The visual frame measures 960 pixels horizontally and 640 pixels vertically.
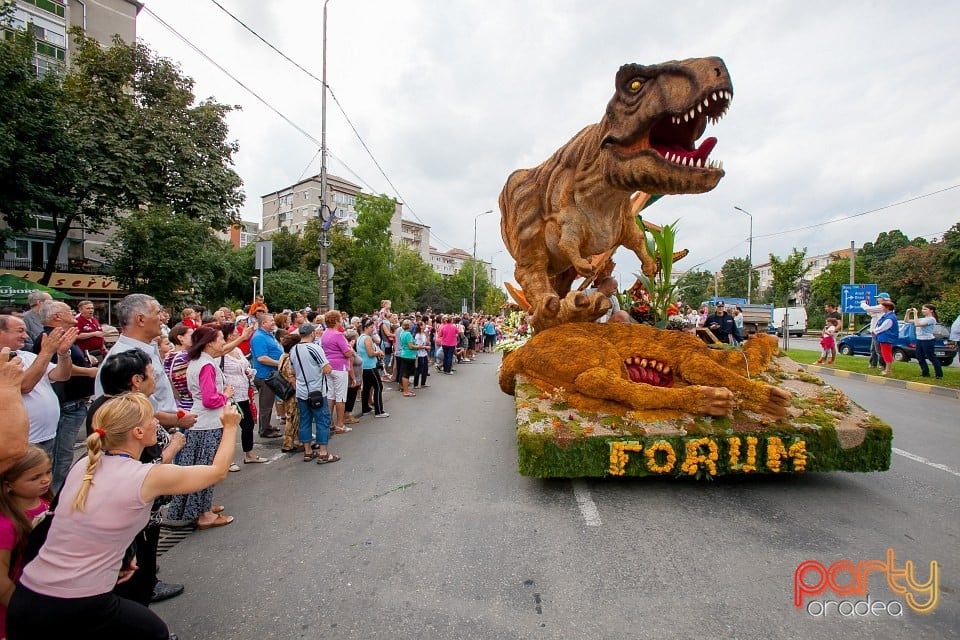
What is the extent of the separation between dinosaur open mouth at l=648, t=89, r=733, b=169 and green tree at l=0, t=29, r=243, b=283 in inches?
633

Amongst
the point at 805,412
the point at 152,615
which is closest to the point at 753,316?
the point at 805,412

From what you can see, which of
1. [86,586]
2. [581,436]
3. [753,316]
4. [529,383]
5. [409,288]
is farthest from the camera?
[409,288]

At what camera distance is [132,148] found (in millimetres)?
14984

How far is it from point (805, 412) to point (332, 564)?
12.5 ft

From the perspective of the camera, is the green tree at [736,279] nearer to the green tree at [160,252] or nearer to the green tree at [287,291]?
the green tree at [287,291]

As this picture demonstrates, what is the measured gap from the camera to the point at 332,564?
296 cm

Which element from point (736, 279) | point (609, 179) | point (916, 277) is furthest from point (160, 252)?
point (736, 279)

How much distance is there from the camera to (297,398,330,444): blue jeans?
16.9 feet

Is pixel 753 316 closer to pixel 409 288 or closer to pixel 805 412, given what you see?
pixel 805 412

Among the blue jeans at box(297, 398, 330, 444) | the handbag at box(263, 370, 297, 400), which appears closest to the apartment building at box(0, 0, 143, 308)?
the handbag at box(263, 370, 297, 400)

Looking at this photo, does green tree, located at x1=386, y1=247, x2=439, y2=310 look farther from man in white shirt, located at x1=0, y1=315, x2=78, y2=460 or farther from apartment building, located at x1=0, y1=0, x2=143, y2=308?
man in white shirt, located at x1=0, y1=315, x2=78, y2=460

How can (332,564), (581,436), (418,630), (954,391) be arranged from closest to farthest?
(418,630), (332,564), (581,436), (954,391)

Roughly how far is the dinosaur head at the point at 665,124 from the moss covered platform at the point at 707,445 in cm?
203

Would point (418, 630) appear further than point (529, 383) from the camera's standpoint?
No
